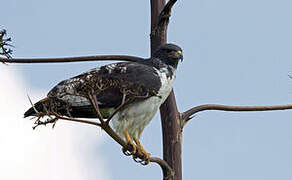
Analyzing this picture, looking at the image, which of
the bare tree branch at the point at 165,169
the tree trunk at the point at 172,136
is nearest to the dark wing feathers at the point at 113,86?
the tree trunk at the point at 172,136

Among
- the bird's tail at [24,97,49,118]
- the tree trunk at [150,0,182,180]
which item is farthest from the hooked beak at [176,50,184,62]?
the bird's tail at [24,97,49,118]

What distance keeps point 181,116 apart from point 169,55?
0.81 metres

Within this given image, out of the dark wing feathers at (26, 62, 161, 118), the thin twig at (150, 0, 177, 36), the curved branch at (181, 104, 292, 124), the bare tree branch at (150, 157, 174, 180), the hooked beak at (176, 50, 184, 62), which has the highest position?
the thin twig at (150, 0, 177, 36)

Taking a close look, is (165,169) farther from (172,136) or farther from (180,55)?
(180,55)

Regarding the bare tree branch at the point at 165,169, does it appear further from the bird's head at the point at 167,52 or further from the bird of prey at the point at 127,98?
the bird's head at the point at 167,52

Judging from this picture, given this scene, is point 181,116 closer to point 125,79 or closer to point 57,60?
point 125,79

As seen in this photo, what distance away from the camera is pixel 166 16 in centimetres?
773

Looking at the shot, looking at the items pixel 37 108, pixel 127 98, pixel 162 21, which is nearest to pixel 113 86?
pixel 127 98

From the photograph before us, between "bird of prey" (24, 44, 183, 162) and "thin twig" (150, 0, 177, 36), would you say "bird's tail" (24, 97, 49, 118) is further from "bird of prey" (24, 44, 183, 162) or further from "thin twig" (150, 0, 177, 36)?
"thin twig" (150, 0, 177, 36)

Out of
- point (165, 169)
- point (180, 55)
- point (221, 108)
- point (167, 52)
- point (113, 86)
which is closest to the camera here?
point (113, 86)

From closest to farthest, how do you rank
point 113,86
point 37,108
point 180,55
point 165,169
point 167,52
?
point 113,86
point 37,108
point 165,169
point 167,52
point 180,55

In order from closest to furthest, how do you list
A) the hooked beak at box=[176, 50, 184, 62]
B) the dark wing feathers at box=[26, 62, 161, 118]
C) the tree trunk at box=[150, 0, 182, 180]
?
the dark wing feathers at box=[26, 62, 161, 118] < the tree trunk at box=[150, 0, 182, 180] < the hooked beak at box=[176, 50, 184, 62]

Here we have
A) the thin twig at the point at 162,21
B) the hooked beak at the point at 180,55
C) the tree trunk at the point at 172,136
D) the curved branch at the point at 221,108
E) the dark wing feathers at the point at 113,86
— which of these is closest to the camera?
the dark wing feathers at the point at 113,86

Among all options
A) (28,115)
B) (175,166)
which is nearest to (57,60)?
(28,115)
